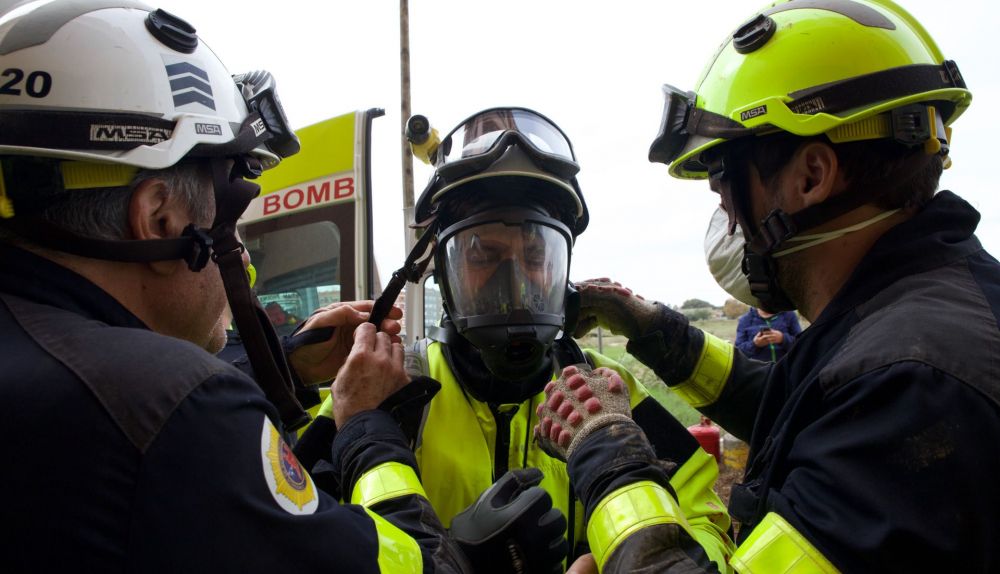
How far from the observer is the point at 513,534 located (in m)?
1.77

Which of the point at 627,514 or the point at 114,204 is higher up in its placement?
the point at 114,204

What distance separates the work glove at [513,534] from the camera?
1.77 metres

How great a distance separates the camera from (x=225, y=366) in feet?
4.22

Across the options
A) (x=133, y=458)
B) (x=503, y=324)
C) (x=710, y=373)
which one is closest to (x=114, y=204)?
(x=133, y=458)

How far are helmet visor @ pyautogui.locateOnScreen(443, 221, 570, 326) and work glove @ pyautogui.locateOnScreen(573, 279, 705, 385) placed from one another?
1.46ft

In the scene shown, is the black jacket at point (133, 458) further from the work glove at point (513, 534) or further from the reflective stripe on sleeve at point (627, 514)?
the reflective stripe on sleeve at point (627, 514)

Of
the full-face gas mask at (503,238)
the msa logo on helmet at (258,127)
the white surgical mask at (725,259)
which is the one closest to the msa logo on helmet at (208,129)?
the msa logo on helmet at (258,127)

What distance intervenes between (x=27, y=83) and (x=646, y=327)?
8.33 ft

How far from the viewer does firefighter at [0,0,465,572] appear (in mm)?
1085

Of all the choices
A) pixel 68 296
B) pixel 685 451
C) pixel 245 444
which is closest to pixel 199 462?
pixel 245 444

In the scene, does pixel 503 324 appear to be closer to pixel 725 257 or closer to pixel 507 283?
pixel 507 283

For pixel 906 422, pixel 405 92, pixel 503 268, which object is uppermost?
pixel 405 92

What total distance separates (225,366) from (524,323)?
4.86 ft

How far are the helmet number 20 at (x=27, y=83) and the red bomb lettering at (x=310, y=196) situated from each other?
366 cm
